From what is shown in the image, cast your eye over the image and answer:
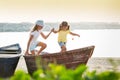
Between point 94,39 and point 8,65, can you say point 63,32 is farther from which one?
point 94,39

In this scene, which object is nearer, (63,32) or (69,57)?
(69,57)

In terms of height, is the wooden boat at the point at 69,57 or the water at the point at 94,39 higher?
the wooden boat at the point at 69,57

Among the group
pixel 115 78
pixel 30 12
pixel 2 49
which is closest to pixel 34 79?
pixel 115 78

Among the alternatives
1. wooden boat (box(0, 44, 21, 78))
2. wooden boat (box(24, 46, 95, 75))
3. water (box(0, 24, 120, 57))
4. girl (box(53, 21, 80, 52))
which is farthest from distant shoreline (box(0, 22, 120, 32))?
wooden boat (box(24, 46, 95, 75))

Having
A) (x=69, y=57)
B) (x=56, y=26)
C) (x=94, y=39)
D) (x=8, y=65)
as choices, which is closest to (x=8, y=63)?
(x=8, y=65)

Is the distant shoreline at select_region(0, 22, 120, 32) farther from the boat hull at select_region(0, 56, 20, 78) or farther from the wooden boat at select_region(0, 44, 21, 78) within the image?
the boat hull at select_region(0, 56, 20, 78)

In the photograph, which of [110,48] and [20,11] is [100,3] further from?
[20,11]

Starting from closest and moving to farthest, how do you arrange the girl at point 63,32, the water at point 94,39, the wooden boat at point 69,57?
the wooden boat at point 69,57 < the girl at point 63,32 < the water at point 94,39

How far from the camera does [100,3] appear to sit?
7.95 metres

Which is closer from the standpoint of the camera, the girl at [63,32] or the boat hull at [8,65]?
the boat hull at [8,65]

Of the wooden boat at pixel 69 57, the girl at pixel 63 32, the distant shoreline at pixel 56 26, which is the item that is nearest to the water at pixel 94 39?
the distant shoreline at pixel 56 26

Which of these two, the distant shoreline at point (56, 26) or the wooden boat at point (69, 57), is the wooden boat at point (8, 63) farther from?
the distant shoreline at point (56, 26)

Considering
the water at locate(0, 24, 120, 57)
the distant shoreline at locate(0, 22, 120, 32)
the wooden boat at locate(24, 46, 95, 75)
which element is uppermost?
the wooden boat at locate(24, 46, 95, 75)

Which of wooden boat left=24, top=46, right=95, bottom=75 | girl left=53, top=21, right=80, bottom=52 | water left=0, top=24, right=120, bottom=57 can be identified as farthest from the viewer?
water left=0, top=24, right=120, bottom=57
